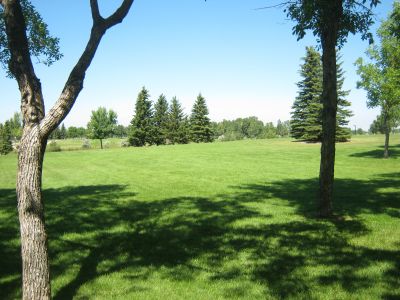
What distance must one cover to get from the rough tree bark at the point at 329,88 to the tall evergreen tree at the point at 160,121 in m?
69.2

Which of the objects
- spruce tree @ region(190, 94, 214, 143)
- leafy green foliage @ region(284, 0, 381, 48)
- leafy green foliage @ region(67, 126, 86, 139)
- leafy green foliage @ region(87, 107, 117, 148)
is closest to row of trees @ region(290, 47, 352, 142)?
spruce tree @ region(190, 94, 214, 143)

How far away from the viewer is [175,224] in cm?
1062

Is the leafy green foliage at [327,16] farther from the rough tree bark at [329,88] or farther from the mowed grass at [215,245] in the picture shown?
the mowed grass at [215,245]

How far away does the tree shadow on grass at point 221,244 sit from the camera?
6.49 metres

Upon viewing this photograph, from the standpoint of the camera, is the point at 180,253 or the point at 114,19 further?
the point at 180,253

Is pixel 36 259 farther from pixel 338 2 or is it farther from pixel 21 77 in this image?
pixel 338 2

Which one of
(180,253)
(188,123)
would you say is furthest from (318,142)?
(180,253)

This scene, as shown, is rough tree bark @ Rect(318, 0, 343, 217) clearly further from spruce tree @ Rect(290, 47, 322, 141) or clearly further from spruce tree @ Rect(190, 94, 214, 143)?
spruce tree @ Rect(190, 94, 214, 143)

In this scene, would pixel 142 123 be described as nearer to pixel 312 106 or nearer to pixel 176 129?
pixel 176 129

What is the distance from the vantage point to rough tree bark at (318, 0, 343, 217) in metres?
10.3

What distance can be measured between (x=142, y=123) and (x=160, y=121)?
6291 millimetres

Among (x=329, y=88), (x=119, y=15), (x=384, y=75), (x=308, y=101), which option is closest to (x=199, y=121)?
(x=308, y=101)

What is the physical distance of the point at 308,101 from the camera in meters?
62.2

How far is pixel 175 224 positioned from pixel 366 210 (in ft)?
21.2
